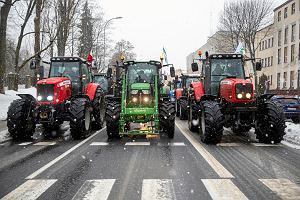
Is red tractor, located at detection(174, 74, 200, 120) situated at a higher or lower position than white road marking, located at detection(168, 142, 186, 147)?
higher

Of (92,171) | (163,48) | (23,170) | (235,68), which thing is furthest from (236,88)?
(163,48)

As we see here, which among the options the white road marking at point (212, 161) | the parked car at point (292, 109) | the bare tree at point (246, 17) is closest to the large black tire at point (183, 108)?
the parked car at point (292, 109)

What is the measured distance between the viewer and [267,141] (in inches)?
453

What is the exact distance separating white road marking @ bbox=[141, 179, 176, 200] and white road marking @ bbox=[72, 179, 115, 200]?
582 mm

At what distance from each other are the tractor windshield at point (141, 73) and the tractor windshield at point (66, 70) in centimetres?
213

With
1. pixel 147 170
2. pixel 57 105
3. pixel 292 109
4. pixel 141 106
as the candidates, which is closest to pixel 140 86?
pixel 141 106

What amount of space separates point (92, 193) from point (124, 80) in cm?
750

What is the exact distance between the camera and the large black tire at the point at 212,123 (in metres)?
10.8

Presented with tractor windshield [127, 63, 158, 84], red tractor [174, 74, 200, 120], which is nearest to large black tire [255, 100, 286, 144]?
tractor windshield [127, 63, 158, 84]

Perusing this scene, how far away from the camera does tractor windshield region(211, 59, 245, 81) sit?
43.3 ft

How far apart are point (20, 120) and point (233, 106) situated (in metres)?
6.55

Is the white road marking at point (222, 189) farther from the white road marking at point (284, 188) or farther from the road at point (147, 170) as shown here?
the white road marking at point (284, 188)

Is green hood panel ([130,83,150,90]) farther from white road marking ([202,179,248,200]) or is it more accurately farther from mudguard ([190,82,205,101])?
white road marking ([202,179,248,200])

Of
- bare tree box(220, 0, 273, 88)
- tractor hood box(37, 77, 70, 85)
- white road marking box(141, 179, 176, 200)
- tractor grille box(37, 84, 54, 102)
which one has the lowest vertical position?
white road marking box(141, 179, 176, 200)
